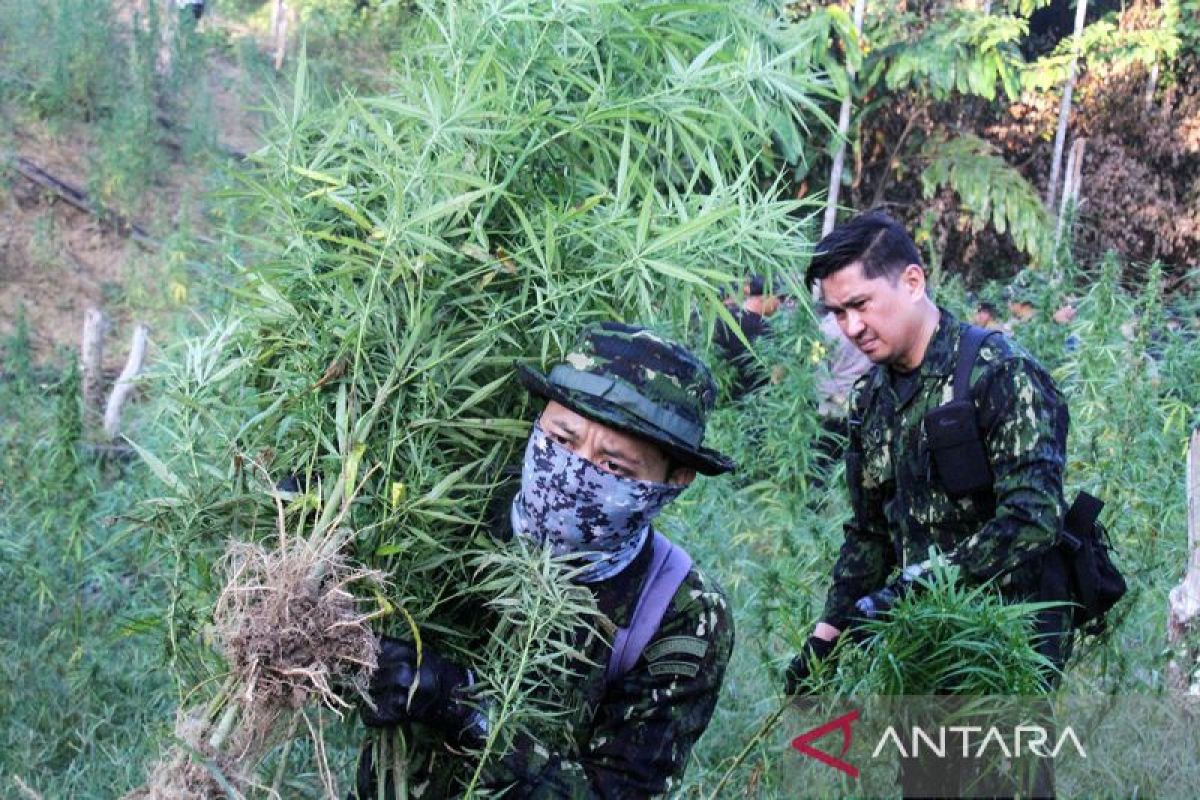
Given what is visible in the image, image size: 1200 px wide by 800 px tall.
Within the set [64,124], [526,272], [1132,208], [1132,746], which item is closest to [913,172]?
[1132,208]

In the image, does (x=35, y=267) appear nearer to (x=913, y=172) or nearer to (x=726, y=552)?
(x=726, y=552)

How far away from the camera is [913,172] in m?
13.9

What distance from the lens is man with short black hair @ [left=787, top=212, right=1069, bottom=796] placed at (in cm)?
299

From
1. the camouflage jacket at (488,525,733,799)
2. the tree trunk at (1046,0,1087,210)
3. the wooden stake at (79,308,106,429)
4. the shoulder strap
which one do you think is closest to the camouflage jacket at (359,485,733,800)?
the camouflage jacket at (488,525,733,799)

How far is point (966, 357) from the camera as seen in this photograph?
10.4ft

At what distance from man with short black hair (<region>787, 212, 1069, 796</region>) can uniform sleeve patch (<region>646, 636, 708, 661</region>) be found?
0.50 m

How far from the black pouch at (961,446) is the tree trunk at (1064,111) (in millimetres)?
11252

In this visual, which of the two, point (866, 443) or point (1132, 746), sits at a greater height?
point (866, 443)

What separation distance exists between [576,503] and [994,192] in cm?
1171

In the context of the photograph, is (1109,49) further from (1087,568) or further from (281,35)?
(1087,568)

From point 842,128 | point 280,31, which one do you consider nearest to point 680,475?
point 842,128

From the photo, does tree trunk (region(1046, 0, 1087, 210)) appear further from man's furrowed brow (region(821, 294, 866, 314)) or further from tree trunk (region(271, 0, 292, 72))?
man's furrowed brow (region(821, 294, 866, 314))

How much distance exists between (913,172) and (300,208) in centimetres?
1207

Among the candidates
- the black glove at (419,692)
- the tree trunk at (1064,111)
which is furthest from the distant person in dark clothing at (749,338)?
the tree trunk at (1064,111)
